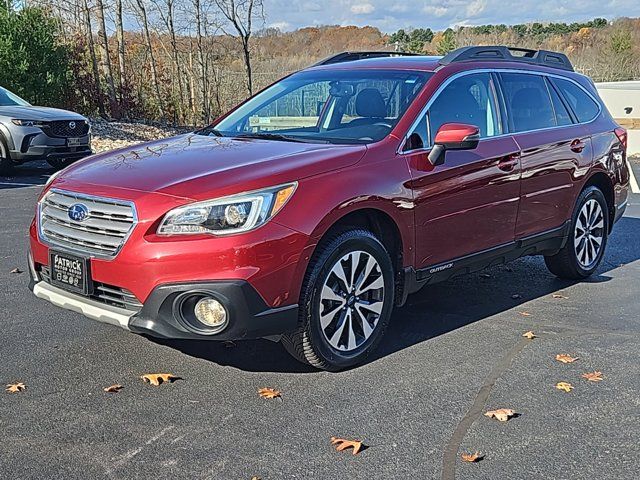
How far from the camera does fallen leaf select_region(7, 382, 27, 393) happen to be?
4027 millimetres

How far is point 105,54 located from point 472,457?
20.8m

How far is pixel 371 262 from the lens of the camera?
447 cm

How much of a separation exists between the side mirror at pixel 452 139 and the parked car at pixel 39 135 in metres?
9.48

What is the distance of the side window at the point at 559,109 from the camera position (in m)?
6.16

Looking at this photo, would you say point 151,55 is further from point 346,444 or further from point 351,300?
point 346,444

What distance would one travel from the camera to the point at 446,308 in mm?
5734

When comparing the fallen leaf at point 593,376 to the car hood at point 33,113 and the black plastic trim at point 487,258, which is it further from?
the car hood at point 33,113

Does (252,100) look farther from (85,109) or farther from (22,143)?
(85,109)

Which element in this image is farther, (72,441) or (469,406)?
(469,406)

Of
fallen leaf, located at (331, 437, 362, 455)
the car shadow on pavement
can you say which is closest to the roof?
the car shadow on pavement

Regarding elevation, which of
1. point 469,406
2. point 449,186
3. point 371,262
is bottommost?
point 469,406

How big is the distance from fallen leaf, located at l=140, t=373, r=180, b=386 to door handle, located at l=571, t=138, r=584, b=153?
3.69m

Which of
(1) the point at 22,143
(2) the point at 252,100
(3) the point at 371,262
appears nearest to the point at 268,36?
(1) the point at 22,143

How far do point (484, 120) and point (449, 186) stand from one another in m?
0.77
